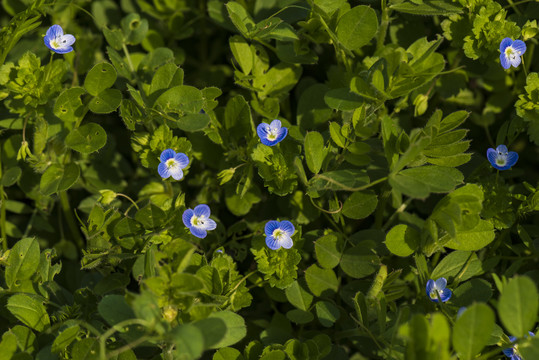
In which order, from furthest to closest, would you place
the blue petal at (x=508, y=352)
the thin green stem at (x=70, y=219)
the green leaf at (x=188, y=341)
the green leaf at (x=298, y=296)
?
the thin green stem at (x=70, y=219) < the green leaf at (x=298, y=296) < the blue petal at (x=508, y=352) < the green leaf at (x=188, y=341)

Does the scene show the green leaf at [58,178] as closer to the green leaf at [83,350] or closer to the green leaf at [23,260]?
the green leaf at [23,260]

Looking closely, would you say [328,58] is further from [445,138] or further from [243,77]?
[445,138]

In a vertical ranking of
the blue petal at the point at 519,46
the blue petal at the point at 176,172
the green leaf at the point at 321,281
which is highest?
the blue petal at the point at 519,46

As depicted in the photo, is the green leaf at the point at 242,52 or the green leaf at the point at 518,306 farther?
the green leaf at the point at 242,52

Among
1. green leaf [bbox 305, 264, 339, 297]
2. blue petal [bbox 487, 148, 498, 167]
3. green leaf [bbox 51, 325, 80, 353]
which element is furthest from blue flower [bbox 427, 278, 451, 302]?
green leaf [bbox 51, 325, 80, 353]

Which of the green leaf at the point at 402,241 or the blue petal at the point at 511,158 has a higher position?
the blue petal at the point at 511,158

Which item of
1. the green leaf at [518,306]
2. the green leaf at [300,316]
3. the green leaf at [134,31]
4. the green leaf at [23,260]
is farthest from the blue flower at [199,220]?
the green leaf at [518,306]

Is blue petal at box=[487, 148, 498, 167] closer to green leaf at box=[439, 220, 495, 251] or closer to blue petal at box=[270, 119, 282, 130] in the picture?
green leaf at box=[439, 220, 495, 251]
